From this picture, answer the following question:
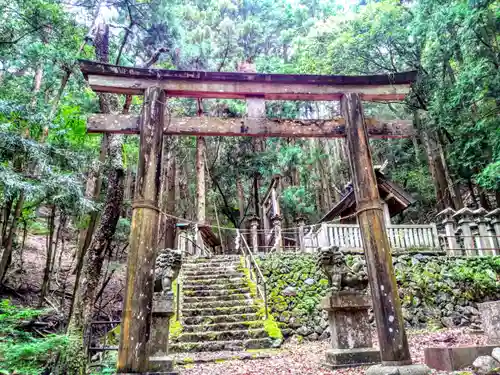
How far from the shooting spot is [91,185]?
12.1 m

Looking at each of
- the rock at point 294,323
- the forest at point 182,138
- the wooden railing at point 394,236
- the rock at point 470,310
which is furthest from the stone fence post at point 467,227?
the rock at point 294,323

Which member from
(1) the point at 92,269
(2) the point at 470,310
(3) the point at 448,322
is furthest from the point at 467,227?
(1) the point at 92,269

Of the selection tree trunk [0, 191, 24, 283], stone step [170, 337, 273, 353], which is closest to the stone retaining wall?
stone step [170, 337, 273, 353]

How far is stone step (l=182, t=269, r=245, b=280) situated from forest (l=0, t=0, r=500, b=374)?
7.85 feet

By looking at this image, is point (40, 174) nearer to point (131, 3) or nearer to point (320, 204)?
point (131, 3)

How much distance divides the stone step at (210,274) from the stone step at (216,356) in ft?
11.2

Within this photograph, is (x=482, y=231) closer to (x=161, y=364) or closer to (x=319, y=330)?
(x=319, y=330)

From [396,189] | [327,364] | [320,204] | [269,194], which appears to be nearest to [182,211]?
[269,194]

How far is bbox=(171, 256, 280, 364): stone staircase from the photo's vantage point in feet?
23.4

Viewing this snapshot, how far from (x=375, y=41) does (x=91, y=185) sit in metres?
13.5

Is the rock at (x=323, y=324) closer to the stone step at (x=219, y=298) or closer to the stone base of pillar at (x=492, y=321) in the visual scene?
the stone step at (x=219, y=298)

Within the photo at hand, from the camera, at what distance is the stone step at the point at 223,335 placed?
24.5 feet

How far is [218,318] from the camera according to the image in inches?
322

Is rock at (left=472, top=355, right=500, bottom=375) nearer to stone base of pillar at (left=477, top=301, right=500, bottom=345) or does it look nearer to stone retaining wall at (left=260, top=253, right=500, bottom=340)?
stone base of pillar at (left=477, top=301, right=500, bottom=345)
